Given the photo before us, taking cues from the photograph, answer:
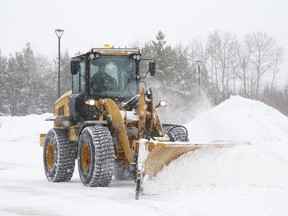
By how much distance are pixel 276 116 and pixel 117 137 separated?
1354 cm

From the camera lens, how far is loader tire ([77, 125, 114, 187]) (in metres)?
9.91

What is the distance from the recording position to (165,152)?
960 centimetres

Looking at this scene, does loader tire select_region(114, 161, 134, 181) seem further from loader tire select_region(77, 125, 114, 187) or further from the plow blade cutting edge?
the plow blade cutting edge

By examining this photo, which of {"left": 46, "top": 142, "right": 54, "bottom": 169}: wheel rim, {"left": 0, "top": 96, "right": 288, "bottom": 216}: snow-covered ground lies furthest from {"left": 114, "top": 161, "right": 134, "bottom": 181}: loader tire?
{"left": 46, "top": 142, "right": 54, "bottom": 169}: wheel rim

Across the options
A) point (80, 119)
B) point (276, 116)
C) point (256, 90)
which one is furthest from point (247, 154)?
point (256, 90)

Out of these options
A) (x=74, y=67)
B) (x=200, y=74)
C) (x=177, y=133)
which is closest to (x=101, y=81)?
(x=74, y=67)

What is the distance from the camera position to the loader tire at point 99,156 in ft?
32.5

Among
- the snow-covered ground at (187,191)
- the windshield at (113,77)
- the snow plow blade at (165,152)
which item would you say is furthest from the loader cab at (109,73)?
the snow plow blade at (165,152)

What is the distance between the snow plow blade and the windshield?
2265mm

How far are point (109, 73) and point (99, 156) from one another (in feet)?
7.55

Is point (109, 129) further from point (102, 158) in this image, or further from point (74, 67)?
point (74, 67)

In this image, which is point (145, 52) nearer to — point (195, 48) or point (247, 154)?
point (195, 48)

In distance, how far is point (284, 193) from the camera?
8695mm

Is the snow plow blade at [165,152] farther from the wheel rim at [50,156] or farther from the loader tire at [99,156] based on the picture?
the wheel rim at [50,156]
